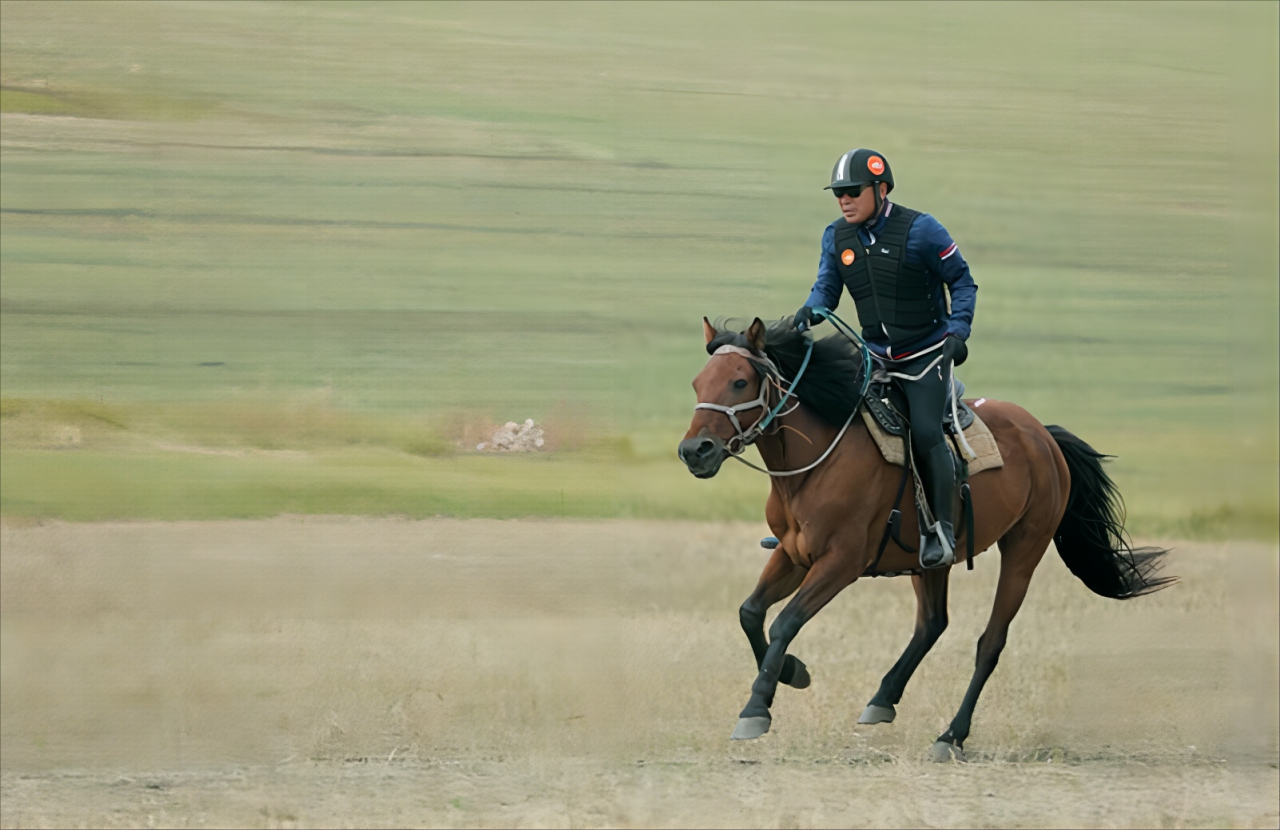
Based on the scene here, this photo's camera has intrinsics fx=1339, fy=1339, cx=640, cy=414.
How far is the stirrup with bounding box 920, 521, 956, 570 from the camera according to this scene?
7320 mm

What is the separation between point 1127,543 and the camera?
8.74m

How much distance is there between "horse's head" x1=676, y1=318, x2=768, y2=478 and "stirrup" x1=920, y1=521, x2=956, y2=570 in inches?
51.3

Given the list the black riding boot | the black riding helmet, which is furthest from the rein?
the black riding helmet

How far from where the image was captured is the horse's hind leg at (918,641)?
25.6 ft

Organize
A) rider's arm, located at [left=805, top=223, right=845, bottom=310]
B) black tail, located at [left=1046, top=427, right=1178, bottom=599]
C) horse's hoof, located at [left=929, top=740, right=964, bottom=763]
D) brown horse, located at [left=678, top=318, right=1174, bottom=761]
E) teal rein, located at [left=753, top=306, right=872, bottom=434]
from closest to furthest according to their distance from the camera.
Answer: brown horse, located at [left=678, top=318, right=1174, bottom=761]
teal rein, located at [left=753, top=306, right=872, bottom=434]
rider's arm, located at [left=805, top=223, right=845, bottom=310]
horse's hoof, located at [left=929, top=740, right=964, bottom=763]
black tail, located at [left=1046, top=427, right=1178, bottom=599]

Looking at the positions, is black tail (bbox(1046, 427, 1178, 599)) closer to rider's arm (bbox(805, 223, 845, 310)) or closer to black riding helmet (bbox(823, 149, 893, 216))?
rider's arm (bbox(805, 223, 845, 310))

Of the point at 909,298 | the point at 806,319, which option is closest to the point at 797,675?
the point at 806,319

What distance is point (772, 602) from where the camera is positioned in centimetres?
730

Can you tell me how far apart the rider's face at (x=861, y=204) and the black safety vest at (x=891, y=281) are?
0.11 meters

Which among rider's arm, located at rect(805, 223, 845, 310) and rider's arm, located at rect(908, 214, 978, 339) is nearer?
rider's arm, located at rect(908, 214, 978, 339)

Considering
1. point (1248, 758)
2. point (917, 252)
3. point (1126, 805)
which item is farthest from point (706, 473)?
point (1248, 758)

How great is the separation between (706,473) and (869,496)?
1.24 m

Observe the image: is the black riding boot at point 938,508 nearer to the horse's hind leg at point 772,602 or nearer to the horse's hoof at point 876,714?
the horse's hind leg at point 772,602

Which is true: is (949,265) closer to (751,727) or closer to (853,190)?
(853,190)
